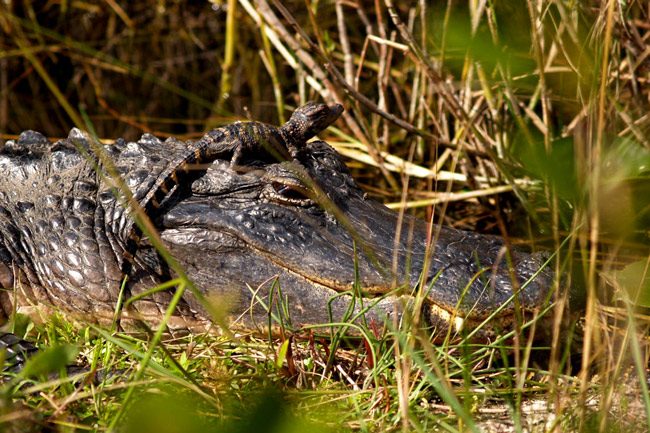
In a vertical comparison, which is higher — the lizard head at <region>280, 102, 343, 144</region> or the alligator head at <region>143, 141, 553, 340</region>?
the lizard head at <region>280, 102, 343, 144</region>

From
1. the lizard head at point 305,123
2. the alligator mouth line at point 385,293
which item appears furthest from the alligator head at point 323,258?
the lizard head at point 305,123

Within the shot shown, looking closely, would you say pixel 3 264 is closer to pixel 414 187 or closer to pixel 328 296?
pixel 328 296

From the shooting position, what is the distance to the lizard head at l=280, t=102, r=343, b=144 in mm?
3096

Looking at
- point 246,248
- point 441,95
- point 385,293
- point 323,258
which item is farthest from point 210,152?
point 441,95

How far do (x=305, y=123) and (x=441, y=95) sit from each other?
0.82 m

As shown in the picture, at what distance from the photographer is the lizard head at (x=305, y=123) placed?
310 cm

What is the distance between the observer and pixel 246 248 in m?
2.73

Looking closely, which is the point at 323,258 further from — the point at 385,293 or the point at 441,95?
the point at 441,95

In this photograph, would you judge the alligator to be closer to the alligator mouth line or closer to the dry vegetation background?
the alligator mouth line

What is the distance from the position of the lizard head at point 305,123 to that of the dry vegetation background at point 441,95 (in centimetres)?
18

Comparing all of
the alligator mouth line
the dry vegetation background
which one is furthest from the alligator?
the dry vegetation background

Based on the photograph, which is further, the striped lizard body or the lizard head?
the lizard head

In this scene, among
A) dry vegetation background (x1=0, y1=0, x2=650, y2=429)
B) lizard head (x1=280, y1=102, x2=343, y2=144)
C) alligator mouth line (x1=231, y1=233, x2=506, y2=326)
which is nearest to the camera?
dry vegetation background (x1=0, y1=0, x2=650, y2=429)

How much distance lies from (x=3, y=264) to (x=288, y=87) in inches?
141
